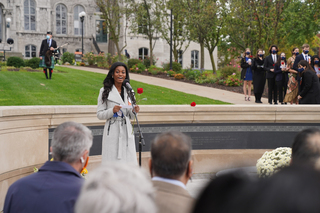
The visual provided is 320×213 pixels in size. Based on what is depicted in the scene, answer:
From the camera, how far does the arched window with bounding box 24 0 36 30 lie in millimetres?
42844

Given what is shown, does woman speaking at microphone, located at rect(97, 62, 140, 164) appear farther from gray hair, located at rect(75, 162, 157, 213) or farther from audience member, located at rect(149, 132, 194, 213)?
gray hair, located at rect(75, 162, 157, 213)

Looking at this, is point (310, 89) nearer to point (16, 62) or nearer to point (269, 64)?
point (269, 64)

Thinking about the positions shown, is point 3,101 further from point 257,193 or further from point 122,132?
point 257,193

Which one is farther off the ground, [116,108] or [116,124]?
[116,108]

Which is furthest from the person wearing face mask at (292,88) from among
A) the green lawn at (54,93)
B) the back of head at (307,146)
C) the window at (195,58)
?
the window at (195,58)

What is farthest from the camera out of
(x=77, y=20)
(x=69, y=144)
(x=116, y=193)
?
(x=77, y=20)

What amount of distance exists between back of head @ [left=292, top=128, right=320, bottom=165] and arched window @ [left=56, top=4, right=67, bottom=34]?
44.4m

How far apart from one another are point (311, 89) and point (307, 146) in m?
8.13

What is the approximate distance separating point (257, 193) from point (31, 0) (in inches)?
1816

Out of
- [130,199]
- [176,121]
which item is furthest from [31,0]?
[130,199]

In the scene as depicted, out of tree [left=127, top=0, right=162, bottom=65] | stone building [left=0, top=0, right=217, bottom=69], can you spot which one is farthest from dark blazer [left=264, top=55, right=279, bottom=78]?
stone building [left=0, top=0, right=217, bottom=69]

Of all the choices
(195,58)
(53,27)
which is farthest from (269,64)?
(53,27)

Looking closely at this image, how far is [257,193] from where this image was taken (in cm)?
115

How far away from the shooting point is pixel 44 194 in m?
2.42
